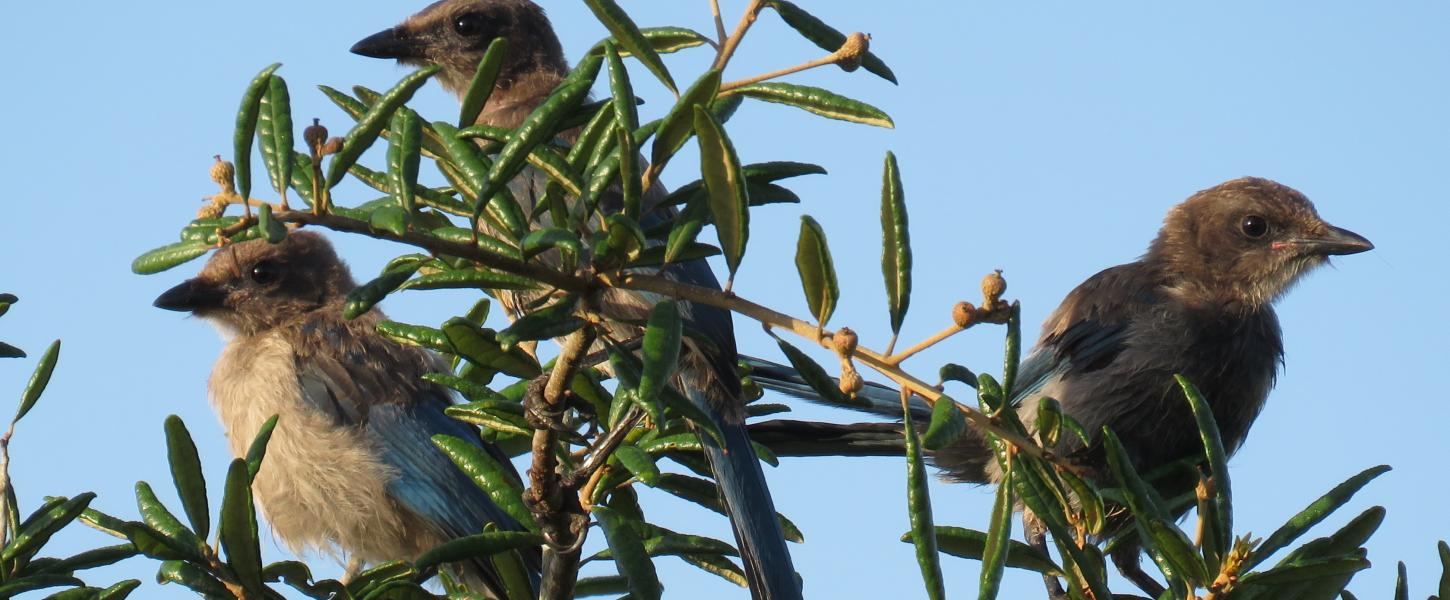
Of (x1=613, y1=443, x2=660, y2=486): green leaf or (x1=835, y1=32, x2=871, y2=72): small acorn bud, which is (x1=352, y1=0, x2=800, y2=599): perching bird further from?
(x1=835, y1=32, x2=871, y2=72): small acorn bud

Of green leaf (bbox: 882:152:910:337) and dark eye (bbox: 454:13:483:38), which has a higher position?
dark eye (bbox: 454:13:483:38)

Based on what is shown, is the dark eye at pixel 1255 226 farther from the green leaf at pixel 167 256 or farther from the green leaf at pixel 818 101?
the green leaf at pixel 167 256

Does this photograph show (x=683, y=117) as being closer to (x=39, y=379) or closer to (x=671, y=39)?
(x=671, y=39)

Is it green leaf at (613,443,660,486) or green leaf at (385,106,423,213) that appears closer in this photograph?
green leaf at (385,106,423,213)

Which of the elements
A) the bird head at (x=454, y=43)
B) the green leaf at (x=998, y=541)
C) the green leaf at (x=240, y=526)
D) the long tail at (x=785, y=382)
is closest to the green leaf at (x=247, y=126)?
the green leaf at (x=240, y=526)

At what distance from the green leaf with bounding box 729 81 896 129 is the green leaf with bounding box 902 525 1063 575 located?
39.6 inches

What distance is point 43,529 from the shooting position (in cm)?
308

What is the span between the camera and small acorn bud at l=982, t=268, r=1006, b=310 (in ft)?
7.38

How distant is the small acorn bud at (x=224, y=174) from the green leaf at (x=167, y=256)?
0.09 m

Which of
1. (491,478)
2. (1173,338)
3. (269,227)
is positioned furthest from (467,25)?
(269,227)

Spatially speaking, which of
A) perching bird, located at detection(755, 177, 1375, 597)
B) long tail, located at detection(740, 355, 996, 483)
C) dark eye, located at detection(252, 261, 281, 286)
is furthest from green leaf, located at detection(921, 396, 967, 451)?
dark eye, located at detection(252, 261, 281, 286)

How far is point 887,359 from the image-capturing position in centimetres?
241

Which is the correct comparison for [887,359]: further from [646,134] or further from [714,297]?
[646,134]

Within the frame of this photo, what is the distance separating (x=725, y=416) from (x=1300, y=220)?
2.95 meters
